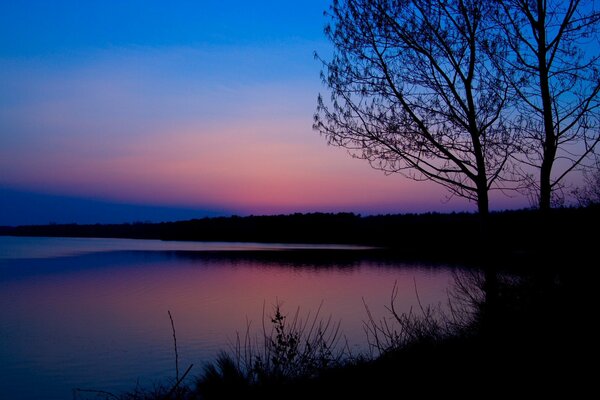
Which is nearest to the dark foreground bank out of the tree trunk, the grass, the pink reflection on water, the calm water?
the grass

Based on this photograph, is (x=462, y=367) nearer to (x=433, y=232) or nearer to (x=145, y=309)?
(x=145, y=309)

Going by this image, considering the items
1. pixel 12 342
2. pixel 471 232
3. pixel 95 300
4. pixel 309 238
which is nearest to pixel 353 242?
pixel 309 238

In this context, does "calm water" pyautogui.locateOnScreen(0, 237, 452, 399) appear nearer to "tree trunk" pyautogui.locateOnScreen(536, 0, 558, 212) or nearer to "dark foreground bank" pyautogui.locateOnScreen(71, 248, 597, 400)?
"dark foreground bank" pyautogui.locateOnScreen(71, 248, 597, 400)

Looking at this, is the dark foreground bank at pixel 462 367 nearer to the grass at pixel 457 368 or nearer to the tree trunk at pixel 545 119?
the grass at pixel 457 368

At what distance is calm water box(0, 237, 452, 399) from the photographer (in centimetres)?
985

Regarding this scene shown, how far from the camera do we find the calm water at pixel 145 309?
9.85m

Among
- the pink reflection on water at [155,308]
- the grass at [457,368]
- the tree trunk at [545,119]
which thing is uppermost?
the tree trunk at [545,119]

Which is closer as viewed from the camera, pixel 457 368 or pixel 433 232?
pixel 457 368

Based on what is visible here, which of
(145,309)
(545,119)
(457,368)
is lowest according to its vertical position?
(145,309)

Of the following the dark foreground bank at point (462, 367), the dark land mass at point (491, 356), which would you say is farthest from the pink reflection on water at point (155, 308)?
the dark foreground bank at point (462, 367)

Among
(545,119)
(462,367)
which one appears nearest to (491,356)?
(462,367)

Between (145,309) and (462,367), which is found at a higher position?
(462,367)

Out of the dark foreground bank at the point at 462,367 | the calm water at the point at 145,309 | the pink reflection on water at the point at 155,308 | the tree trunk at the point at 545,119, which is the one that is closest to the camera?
the dark foreground bank at the point at 462,367

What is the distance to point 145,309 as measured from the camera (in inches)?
658
